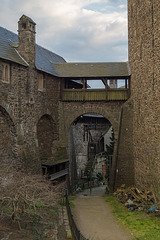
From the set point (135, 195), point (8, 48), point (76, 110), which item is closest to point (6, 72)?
point (8, 48)

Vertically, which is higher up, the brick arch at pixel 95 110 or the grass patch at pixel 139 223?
the brick arch at pixel 95 110

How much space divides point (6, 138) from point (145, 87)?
784 centimetres

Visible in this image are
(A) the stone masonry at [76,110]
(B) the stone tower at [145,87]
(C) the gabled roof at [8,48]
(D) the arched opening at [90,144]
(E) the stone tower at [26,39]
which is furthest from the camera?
(D) the arched opening at [90,144]

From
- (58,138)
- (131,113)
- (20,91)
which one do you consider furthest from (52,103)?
(131,113)

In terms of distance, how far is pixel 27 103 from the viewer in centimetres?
1432

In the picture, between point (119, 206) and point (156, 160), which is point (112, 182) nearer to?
point (119, 206)

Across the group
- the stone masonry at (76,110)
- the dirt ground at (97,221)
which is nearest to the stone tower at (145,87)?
the stone masonry at (76,110)

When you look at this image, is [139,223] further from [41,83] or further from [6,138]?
[41,83]

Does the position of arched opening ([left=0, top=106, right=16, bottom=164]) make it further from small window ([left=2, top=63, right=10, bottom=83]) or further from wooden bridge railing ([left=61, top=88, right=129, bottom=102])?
wooden bridge railing ([left=61, top=88, right=129, bottom=102])

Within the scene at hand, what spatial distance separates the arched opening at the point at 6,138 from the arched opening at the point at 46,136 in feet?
11.7

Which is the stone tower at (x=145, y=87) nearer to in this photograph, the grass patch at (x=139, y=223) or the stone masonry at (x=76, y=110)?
the stone masonry at (x=76, y=110)

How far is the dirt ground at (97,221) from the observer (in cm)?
961

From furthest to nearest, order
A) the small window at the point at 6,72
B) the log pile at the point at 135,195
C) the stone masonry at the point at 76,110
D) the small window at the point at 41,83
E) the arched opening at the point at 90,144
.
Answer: the arched opening at the point at 90,144, the small window at the point at 41,83, the small window at the point at 6,72, the stone masonry at the point at 76,110, the log pile at the point at 135,195

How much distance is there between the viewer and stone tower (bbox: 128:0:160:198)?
11.9 m
